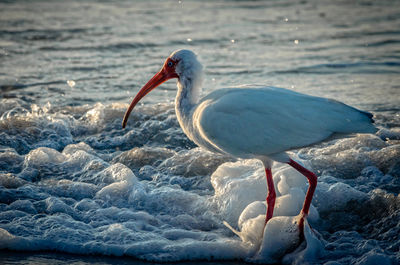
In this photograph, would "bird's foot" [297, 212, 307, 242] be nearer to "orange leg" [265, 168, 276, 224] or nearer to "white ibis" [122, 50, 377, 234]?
"white ibis" [122, 50, 377, 234]

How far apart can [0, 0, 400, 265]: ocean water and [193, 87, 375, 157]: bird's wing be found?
738mm

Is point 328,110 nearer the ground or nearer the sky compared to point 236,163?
nearer the sky

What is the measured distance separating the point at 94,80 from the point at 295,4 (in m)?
8.32

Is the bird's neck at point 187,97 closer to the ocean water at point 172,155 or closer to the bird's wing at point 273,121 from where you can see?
the bird's wing at point 273,121

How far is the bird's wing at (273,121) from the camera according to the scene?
5109 mm

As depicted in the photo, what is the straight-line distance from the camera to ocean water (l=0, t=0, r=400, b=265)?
5.13 m

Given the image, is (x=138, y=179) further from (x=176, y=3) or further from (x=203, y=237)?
(x=176, y=3)

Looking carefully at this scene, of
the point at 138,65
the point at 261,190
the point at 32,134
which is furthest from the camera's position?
the point at 138,65

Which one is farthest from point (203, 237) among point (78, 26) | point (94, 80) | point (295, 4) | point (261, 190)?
point (295, 4)

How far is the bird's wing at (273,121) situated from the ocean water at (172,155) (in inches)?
29.1

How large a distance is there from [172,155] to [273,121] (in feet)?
8.14

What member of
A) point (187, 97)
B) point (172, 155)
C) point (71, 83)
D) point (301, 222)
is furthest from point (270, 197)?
point (71, 83)

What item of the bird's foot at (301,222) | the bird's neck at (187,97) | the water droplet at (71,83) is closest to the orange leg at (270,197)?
the bird's foot at (301,222)

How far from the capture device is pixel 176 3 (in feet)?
56.6
